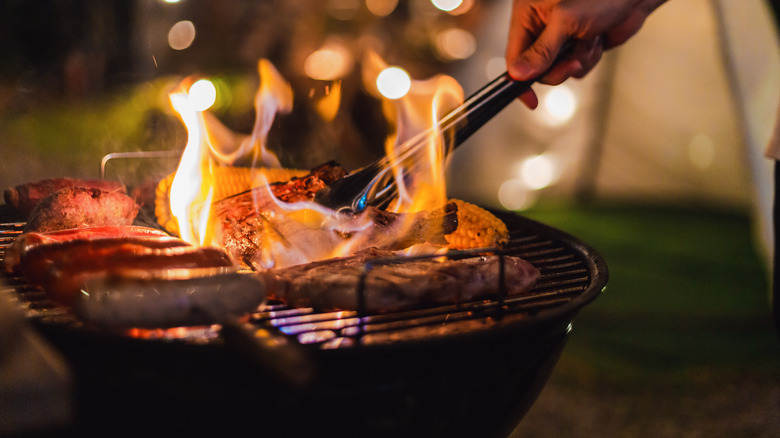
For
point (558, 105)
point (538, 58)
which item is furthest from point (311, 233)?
point (558, 105)

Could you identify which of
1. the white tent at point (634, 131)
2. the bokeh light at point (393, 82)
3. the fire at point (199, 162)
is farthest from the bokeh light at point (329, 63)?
the fire at point (199, 162)

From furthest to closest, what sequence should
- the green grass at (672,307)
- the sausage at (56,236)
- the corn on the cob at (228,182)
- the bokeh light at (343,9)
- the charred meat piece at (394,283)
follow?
the bokeh light at (343,9) < the green grass at (672,307) < the corn on the cob at (228,182) < the sausage at (56,236) < the charred meat piece at (394,283)

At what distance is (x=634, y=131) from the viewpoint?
840cm

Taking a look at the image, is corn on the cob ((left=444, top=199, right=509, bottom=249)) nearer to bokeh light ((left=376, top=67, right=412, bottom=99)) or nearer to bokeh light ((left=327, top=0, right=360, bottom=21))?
bokeh light ((left=376, top=67, right=412, bottom=99))

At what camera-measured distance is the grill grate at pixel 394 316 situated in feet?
5.51

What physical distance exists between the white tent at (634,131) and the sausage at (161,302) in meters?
6.95

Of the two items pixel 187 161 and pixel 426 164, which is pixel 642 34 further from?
pixel 187 161

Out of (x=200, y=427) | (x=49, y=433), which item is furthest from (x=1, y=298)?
(x=200, y=427)

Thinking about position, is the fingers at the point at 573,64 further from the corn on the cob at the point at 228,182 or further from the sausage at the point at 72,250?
the sausage at the point at 72,250

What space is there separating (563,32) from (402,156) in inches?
39.7

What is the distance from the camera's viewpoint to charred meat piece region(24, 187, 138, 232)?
2.41 meters

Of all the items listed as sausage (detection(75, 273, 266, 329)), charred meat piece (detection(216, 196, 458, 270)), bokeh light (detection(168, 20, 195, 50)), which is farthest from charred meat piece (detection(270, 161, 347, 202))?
bokeh light (detection(168, 20, 195, 50))

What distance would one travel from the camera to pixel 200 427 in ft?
5.38

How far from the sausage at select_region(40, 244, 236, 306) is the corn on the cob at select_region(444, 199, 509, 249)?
118cm
